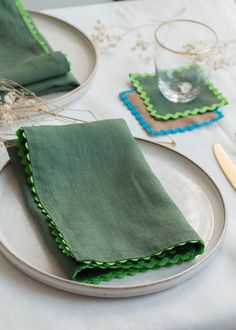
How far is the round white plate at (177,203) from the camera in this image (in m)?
0.78

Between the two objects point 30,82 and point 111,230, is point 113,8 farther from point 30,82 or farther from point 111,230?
point 111,230

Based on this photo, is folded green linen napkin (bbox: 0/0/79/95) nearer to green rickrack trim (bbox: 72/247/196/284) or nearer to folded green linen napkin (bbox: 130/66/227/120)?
folded green linen napkin (bbox: 130/66/227/120)

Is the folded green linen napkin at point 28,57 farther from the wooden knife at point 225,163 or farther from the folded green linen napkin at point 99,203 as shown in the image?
the wooden knife at point 225,163

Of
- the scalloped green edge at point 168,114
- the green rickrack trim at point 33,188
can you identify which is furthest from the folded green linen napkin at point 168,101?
the green rickrack trim at point 33,188

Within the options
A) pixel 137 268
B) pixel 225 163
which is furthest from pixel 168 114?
pixel 137 268

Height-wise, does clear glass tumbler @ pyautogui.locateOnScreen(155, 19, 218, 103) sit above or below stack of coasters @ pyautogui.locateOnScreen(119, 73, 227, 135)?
above

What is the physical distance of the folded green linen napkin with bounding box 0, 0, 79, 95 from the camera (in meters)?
1.14

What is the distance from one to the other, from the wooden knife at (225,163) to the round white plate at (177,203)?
2.2 inches

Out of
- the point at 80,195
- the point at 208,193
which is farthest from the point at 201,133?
the point at 80,195

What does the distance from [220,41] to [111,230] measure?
2.30 ft

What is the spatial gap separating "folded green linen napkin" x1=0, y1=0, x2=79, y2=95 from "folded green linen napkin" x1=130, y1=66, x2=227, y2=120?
146mm

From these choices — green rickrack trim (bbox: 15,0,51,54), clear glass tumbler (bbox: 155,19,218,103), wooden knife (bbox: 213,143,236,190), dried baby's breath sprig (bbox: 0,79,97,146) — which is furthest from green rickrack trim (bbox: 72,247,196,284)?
green rickrack trim (bbox: 15,0,51,54)

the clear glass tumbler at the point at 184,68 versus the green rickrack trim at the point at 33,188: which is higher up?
the clear glass tumbler at the point at 184,68

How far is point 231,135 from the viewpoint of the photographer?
3.70 ft
